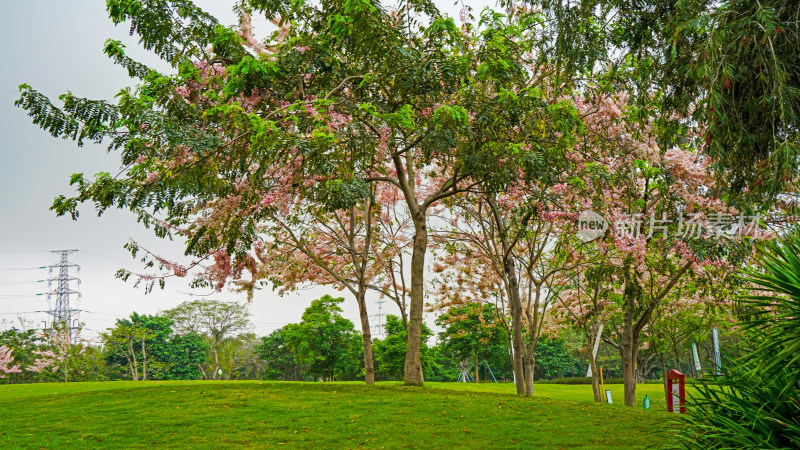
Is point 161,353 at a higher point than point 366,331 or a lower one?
lower

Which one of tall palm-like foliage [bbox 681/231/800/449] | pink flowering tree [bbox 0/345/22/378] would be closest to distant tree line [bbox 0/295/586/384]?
pink flowering tree [bbox 0/345/22/378]

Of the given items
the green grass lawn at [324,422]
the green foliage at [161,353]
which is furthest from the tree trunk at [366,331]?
the green foliage at [161,353]

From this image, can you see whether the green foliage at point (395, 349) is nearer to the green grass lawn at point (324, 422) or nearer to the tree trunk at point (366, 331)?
the tree trunk at point (366, 331)

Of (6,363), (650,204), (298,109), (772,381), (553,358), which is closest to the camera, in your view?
(772,381)

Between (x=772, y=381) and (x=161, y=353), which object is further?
(x=161, y=353)

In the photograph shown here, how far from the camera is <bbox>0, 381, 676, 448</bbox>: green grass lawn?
7988 millimetres

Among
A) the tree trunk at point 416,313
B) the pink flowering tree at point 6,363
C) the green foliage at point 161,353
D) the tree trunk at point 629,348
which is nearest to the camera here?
the tree trunk at point 416,313

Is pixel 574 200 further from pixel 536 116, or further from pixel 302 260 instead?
pixel 302 260

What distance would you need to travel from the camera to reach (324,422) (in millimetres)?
9164

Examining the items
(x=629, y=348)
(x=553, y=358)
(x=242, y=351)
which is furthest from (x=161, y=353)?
(x=629, y=348)

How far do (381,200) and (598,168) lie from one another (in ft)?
32.1

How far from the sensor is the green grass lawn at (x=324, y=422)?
799cm

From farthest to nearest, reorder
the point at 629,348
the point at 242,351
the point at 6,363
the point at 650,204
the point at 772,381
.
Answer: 1. the point at 242,351
2. the point at 6,363
3. the point at 629,348
4. the point at 650,204
5. the point at 772,381

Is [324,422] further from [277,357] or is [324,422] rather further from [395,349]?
[277,357]
